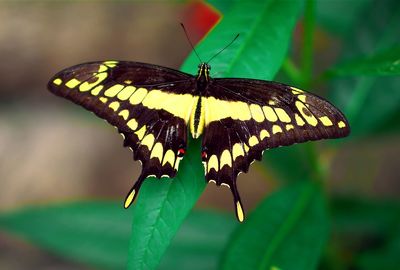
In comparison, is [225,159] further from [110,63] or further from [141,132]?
[110,63]

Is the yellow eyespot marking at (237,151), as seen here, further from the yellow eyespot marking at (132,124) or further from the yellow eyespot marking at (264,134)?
the yellow eyespot marking at (132,124)

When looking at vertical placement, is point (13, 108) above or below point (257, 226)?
above

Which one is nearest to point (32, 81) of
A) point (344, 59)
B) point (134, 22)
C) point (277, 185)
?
point (134, 22)

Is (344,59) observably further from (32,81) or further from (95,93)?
(32,81)

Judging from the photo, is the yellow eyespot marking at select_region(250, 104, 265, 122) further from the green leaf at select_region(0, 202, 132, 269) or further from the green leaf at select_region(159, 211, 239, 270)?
the green leaf at select_region(0, 202, 132, 269)

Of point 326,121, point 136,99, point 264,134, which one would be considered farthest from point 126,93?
point 326,121

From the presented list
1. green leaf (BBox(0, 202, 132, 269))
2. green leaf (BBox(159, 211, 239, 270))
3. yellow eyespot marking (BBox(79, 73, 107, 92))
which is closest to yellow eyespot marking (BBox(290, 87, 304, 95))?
yellow eyespot marking (BBox(79, 73, 107, 92))
